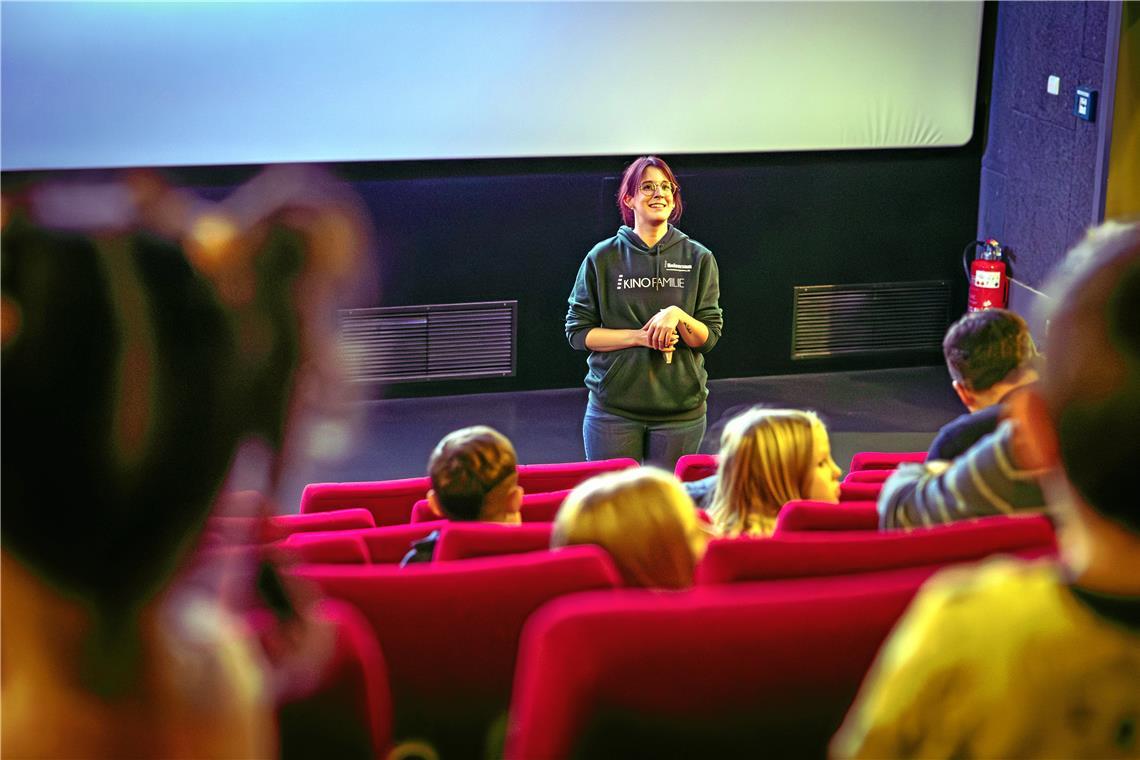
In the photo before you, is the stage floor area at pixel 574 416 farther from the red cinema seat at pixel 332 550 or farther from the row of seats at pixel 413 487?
the red cinema seat at pixel 332 550

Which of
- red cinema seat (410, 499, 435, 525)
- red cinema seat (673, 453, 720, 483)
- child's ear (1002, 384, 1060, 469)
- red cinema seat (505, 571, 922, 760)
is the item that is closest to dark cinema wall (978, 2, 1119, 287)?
red cinema seat (673, 453, 720, 483)

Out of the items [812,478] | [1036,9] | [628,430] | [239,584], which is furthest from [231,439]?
[1036,9]

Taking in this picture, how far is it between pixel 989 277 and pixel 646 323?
3019 mm

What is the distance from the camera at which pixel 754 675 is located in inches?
67.0

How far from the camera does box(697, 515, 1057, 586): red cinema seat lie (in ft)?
6.47

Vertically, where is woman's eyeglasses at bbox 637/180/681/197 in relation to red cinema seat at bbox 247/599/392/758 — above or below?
above

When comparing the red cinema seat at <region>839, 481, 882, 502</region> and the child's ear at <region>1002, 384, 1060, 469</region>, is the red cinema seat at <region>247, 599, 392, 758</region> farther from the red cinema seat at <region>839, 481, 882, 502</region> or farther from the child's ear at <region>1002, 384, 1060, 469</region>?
the red cinema seat at <region>839, 481, 882, 502</region>

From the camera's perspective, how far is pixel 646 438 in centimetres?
443

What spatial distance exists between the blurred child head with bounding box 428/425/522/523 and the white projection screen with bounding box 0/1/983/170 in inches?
144

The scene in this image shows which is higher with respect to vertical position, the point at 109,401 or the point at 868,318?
the point at 109,401

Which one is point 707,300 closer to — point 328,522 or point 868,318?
point 328,522

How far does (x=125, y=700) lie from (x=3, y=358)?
9.5 inches

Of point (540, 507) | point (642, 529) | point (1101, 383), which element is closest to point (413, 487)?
point (540, 507)

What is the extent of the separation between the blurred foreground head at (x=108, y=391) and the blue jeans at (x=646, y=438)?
346cm
